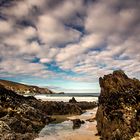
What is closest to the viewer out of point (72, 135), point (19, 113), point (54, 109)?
point (72, 135)

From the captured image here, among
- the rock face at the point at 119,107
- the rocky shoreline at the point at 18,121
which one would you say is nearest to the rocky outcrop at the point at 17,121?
the rocky shoreline at the point at 18,121

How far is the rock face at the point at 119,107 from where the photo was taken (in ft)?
82.2

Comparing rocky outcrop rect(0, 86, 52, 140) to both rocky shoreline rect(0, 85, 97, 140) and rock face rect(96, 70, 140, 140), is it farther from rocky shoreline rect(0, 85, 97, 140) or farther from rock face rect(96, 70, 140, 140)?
rock face rect(96, 70, 140, 140)

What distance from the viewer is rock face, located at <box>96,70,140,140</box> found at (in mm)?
25067

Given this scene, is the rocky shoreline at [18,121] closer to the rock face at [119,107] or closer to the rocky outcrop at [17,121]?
the rocky outcrop at [17,121]

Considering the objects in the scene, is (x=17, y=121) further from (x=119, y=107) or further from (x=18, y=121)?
(x=119, y=107)

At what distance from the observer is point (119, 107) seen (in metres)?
27.5

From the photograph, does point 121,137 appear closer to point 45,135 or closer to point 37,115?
point 45,135

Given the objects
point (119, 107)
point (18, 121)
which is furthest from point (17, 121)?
point (119, 107)

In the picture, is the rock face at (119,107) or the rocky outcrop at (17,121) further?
the rocky outcrop at (17,121)

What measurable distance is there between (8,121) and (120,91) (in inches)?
597

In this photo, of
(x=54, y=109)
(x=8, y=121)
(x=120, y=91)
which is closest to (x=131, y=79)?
(x=120, y=91)

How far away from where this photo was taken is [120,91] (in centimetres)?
3048

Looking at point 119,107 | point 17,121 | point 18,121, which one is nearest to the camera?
point 119,107
